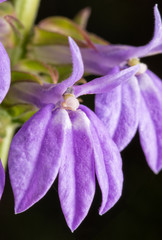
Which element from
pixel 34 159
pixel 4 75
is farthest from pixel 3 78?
pixel 34 159

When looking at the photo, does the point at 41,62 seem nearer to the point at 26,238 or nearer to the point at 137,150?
the point at 26,238

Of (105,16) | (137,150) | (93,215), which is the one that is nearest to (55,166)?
(93,215)

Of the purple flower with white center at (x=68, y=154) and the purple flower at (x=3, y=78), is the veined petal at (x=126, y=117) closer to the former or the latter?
the purple flower with white center at (x=68, y=154)

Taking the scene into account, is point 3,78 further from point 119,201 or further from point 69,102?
point 119,201

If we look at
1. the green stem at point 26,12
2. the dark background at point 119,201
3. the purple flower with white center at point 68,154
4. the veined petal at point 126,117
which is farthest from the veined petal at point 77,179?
the dark background at point 119,201

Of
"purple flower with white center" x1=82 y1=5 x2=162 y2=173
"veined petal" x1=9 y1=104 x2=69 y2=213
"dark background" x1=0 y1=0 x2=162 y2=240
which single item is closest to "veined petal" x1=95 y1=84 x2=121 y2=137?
"purple flower with white center" x1=82 y1=5 x2=162 y2=173

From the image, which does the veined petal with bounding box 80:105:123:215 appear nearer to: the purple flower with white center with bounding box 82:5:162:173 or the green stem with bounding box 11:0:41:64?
the purple flower with white center with bounding box 82:5:162:173
